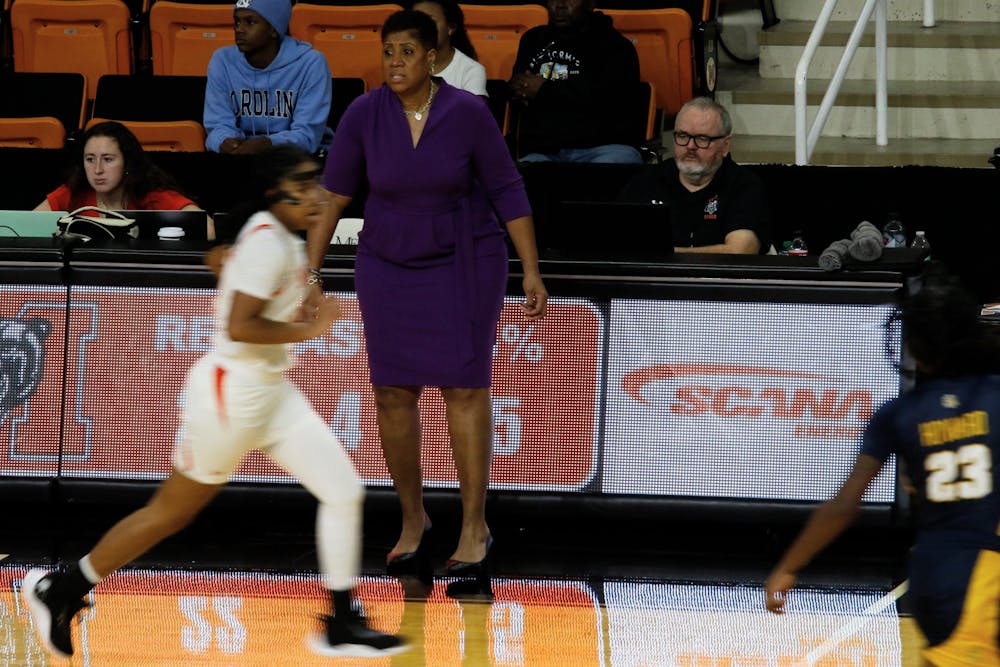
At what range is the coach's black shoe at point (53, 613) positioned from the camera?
183 inches

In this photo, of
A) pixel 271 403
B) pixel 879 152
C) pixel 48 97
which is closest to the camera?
pixel 271 403

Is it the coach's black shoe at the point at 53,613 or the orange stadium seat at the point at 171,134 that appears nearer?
the coach's black shoe at the point at 53,613

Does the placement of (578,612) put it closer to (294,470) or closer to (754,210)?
(294,470)

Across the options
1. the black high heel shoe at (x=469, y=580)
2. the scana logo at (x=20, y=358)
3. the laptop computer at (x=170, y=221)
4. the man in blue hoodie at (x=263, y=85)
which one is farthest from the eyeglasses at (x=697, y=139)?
the scana logo at (x=20, y=358)

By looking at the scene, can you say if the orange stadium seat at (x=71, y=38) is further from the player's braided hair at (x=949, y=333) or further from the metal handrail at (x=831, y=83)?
the player's braided hair at (x=949, y=333)

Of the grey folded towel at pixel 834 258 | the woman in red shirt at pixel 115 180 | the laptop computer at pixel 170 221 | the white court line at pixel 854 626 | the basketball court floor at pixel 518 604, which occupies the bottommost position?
the white court line at pixel 854 626

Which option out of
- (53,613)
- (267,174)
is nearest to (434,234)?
(267,174)

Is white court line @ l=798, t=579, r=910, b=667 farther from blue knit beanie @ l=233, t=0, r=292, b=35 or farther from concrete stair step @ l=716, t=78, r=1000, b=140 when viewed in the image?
concrete stair step @ l=716, t=78, r=1000, b=140

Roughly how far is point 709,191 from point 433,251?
1785 millimetres

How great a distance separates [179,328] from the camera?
20.3ft

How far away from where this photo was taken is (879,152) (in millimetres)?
9742

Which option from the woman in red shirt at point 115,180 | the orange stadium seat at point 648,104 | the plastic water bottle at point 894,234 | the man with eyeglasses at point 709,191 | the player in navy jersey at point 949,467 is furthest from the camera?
the orange stadium seat at point 648,104

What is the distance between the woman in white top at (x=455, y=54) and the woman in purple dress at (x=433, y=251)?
2543 mm

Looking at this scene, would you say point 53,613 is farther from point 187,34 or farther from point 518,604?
point 187,34
